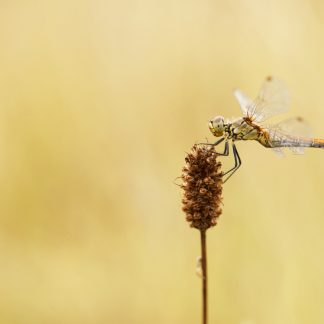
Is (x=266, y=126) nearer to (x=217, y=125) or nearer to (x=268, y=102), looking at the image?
(x=268, y=102)

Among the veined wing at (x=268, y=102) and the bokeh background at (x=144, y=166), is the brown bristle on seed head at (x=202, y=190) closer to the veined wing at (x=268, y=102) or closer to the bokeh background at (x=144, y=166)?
the veined wing at (x=268, y=102)

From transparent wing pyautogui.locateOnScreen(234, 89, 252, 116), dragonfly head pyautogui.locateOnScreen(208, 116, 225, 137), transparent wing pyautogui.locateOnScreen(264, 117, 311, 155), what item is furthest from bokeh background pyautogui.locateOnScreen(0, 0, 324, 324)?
dragonfly head pyautogui.locateOnScreen(208, 116, 225, 137)

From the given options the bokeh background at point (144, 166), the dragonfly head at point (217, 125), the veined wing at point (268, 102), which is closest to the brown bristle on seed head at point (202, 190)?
the dragonfly head at point (217, 125)

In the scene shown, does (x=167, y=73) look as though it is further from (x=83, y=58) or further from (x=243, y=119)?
(x=243, y=119)

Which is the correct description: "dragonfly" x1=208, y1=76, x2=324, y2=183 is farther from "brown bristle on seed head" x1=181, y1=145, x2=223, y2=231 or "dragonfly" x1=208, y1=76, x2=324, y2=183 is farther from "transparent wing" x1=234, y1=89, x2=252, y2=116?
"brown bristle on seed head" x1=181, y1=145, x2=223, y2=231

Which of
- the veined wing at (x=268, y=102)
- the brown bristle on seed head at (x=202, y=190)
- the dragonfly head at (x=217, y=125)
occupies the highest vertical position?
the veined wing at (x=268, y=102)
